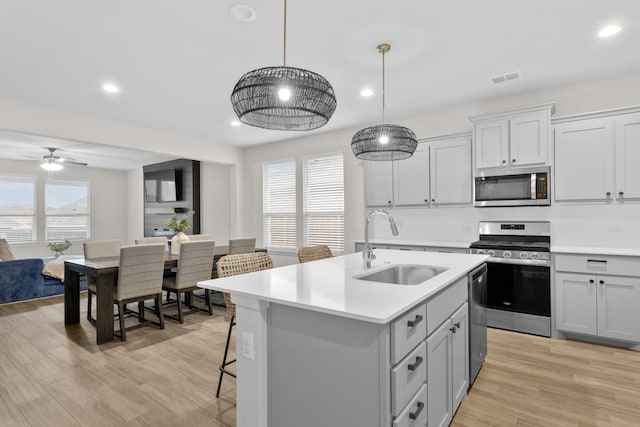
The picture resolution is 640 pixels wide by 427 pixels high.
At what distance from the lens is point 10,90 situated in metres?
3.67

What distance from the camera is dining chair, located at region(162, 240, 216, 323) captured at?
4.09 meters

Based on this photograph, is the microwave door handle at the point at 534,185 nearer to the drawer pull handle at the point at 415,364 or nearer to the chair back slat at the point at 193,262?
the drawer pull handle at the point at 415,364

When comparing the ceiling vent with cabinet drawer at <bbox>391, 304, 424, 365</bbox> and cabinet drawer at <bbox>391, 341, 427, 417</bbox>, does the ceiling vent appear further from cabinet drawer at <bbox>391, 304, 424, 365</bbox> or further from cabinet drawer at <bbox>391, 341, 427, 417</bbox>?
cabinet drawer at <bbox>391, 341, 427, 417</bbox>

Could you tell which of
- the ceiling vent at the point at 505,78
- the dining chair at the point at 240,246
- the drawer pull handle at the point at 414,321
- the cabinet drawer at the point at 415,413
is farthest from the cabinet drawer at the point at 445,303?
the dining chair at the point at 240,246

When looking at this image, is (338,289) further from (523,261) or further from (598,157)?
(598,157)

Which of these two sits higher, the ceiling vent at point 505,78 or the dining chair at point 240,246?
the ceiling vent at point 505,78

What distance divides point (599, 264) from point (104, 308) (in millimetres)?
4931

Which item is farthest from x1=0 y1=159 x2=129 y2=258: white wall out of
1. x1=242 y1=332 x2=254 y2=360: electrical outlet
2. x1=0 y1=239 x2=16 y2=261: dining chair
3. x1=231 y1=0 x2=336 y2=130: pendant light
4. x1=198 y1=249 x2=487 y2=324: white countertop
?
x1=231 y1=0 x2=336 y2=130: pendant light

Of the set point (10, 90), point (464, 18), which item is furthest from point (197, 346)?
point (464, 18)

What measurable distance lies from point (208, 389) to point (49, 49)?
3.08 metres

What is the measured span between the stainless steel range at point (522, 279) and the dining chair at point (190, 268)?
3.25 m

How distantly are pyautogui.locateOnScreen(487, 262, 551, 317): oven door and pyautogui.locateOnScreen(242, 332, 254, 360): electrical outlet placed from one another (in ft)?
9.93

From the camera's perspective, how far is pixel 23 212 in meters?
7.93

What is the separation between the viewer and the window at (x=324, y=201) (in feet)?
18.2
